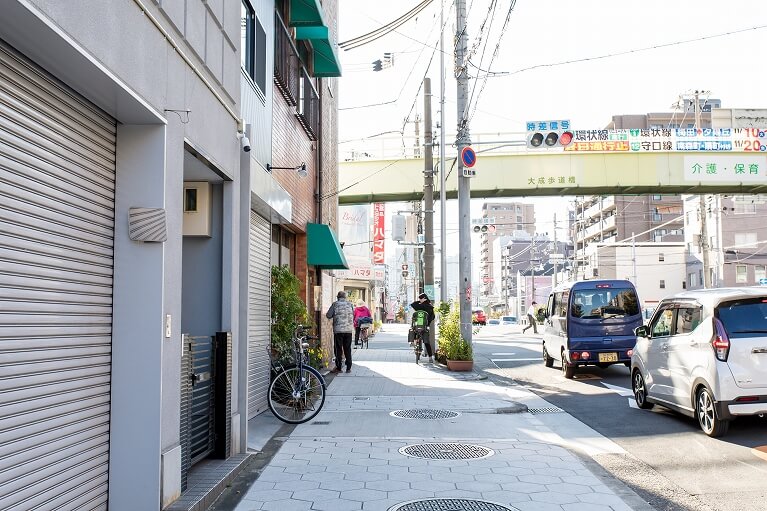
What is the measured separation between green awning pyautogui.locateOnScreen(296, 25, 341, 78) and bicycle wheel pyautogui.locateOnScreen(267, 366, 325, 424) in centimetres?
744

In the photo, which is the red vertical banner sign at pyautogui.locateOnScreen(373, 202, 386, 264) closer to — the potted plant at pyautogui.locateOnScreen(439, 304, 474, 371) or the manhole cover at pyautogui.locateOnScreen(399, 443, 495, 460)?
the potted plant at pyautogui.locateOnScreen(439, 304, 474, 371)

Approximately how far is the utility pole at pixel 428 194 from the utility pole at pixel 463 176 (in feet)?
13.2

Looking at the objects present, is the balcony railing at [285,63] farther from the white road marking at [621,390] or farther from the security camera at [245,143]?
the white road marking at [621,390]

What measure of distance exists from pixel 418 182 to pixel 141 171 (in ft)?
75.2

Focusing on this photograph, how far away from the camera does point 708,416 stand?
8.64m

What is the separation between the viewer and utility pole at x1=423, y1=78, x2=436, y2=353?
71.8 ft

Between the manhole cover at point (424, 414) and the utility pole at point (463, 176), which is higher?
the utility pole at point (463, 176)

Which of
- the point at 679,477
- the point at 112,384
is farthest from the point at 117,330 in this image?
the point at 679,477

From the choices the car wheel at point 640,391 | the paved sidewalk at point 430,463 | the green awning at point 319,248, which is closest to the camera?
the paved sidewalk at point 430,463

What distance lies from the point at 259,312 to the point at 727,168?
22623mm

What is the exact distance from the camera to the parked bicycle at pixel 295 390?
1004cm

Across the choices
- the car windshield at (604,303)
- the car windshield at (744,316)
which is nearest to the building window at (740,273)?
the car windshield at (604,303)

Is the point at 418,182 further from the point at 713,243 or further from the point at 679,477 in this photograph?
the point at 713,243

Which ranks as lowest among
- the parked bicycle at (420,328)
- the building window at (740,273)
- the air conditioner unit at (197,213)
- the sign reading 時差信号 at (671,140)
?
the parked bicycle at (420,328)
